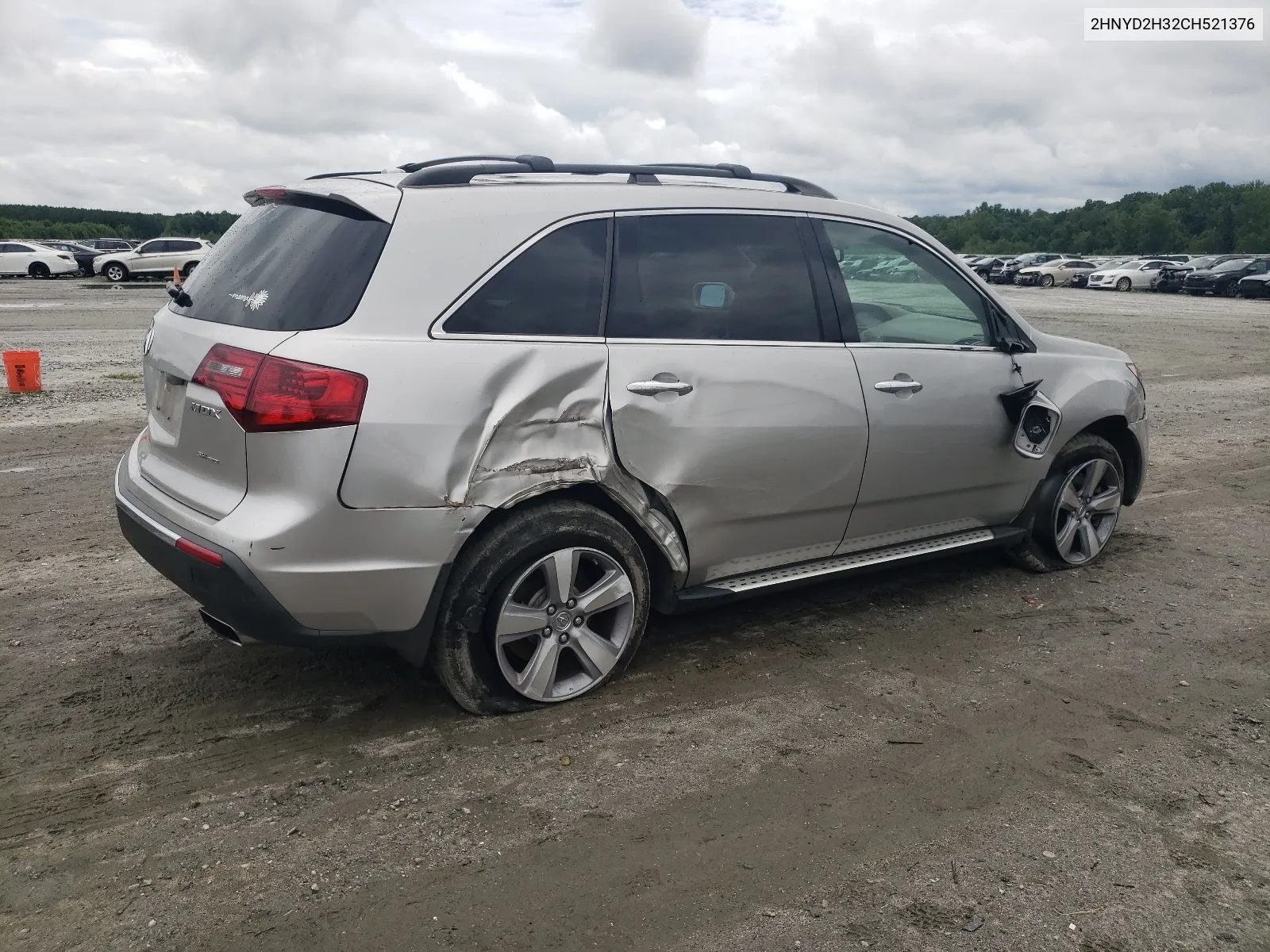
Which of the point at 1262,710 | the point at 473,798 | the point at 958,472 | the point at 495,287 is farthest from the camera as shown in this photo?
the point at 958,472

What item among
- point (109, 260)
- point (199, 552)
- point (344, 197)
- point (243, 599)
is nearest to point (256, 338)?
point (344, 197)

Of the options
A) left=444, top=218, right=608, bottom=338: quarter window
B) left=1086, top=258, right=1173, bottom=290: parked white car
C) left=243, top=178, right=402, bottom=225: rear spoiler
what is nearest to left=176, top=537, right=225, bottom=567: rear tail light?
left=444, top=218, right=608, bottom=338: quarter window

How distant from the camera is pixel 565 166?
417cm

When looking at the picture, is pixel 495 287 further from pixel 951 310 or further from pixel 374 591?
pixel 951 310

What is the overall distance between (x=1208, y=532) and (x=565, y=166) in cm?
455

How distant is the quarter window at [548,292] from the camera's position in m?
3.56

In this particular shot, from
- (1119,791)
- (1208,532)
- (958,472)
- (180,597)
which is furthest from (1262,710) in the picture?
(180,597)

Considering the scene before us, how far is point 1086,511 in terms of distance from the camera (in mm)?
5555

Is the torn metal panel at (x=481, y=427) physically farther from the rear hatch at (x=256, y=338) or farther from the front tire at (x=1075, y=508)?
the front tire at (x=1075, y=508)

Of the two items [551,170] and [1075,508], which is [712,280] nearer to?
[551,170]

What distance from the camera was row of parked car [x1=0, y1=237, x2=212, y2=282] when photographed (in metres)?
38.3

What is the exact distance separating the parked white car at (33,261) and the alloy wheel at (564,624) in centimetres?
4268

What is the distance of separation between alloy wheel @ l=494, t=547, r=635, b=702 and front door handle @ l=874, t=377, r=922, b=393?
1371 millimetres

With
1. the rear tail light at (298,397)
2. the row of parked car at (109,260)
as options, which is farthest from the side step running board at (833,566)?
the row of parked car at (109,260)
